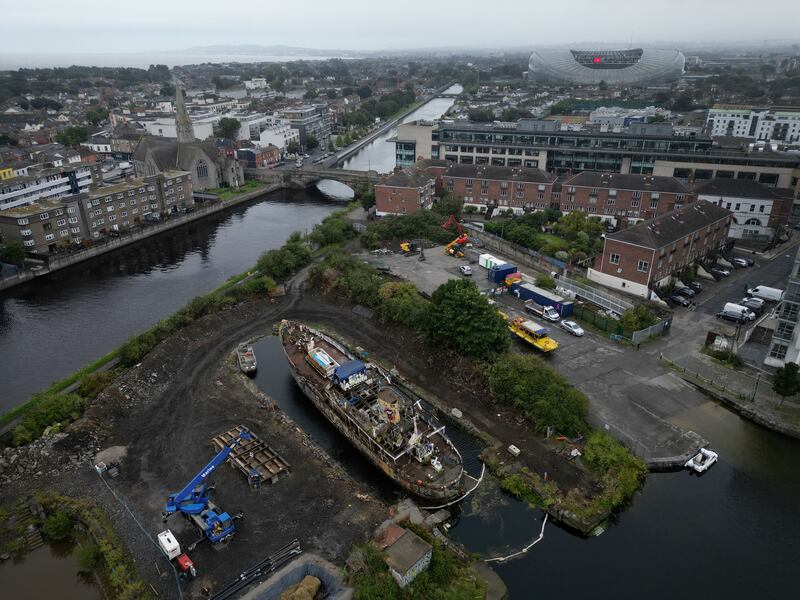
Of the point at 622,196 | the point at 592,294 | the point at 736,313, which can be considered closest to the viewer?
the point at 736,313

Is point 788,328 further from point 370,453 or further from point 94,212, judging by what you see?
point 94,212

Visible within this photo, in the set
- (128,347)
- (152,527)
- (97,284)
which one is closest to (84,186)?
(97,284)

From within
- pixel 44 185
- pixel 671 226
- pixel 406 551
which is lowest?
pixel 406 551

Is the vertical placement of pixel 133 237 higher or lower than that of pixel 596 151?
lower

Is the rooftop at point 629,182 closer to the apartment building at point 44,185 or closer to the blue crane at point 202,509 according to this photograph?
the blue crane at point 202,509

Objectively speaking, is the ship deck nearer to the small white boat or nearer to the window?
the small white boat

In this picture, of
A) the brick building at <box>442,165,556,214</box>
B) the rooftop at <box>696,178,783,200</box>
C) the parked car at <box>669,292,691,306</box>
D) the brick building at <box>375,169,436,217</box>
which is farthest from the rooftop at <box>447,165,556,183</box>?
the parked car at <box>669,292,691,306</box>

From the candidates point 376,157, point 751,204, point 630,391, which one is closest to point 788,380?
point 630,391

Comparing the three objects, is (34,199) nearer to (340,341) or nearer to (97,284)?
(97,284)
